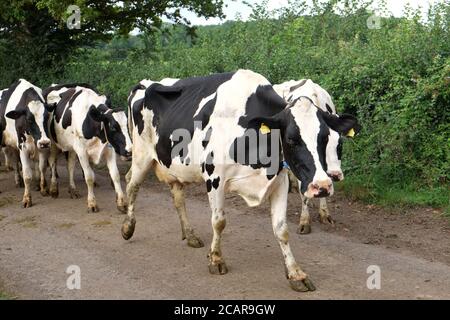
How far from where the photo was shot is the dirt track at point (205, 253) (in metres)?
5.93

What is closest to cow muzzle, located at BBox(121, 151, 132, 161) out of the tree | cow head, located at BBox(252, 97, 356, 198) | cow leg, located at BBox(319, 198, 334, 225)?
cow leg, located at BBox(319, 198, 334, 225)

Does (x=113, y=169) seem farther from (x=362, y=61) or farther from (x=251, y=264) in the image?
(x=362, y=61)

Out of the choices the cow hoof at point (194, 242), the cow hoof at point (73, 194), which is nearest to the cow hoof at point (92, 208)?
the cow hoof at point (73, 194)

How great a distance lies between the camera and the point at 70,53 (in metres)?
19.7

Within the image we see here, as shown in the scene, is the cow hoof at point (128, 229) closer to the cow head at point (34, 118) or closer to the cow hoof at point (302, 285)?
the cow hoof at point (302, 285)

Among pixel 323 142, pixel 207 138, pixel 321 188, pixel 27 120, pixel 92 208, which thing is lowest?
pixel 92 208

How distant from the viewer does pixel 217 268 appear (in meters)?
6.39

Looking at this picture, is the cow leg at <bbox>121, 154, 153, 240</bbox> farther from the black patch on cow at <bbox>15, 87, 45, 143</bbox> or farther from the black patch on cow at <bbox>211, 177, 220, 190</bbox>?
the black patch on cow at <bbox>15, 87, 45, 143</bbox>

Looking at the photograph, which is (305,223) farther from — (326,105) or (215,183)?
(215,183)

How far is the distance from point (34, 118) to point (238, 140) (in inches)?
223

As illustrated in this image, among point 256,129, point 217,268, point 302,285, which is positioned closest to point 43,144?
point 217,268

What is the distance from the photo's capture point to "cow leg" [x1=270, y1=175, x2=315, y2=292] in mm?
5766
